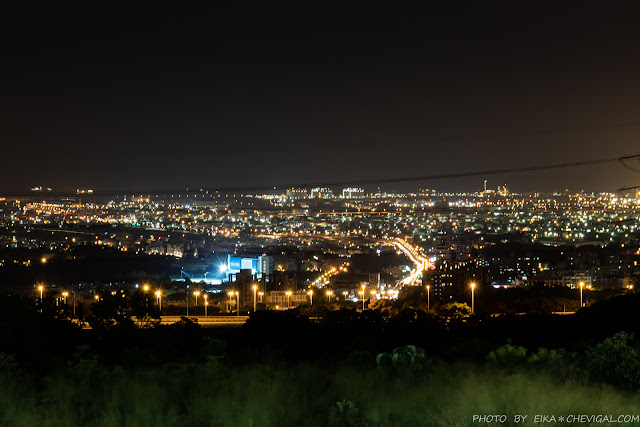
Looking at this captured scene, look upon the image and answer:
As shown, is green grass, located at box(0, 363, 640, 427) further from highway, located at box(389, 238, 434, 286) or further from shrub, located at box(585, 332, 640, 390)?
highway, located at box(389, 238, 434, 286)

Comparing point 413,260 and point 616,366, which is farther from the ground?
point 616,366

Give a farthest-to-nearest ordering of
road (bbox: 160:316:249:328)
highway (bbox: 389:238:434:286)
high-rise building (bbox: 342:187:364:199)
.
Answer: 1. high-rise building (bbox: 342:187:364:199)
2. highway (bbox: 389:238:434:286)
3. road (bbox: 160:316:249:328)

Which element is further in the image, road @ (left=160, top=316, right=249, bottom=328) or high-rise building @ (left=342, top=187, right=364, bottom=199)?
high-rise building @ (left=342, top=187, right=364, bottom=199)

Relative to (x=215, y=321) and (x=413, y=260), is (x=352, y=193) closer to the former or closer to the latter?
(x=413, y=260)

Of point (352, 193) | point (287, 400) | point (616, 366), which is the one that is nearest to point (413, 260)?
point (352, 193)

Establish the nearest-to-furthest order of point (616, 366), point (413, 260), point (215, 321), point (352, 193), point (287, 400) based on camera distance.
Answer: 1. point (287, 400)
2. point (616, 366)
3. point (215, 321)
4. point (413, 260)
5. point (352, 193)

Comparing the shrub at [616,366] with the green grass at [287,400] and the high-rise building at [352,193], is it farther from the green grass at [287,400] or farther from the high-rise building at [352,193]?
the high-rise building at [352,193]

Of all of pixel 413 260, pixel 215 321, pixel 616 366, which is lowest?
pixel 215 321

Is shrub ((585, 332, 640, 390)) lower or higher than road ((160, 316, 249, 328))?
higher

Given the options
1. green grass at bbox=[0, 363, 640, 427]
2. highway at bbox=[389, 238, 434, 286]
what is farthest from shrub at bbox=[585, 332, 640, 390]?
highway at bbox=[389, 238, 434, 286]

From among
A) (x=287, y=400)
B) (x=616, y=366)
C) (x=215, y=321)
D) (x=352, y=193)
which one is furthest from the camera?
(x=352, y=193)

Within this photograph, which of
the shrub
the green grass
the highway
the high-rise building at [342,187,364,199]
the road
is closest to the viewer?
the green grass
